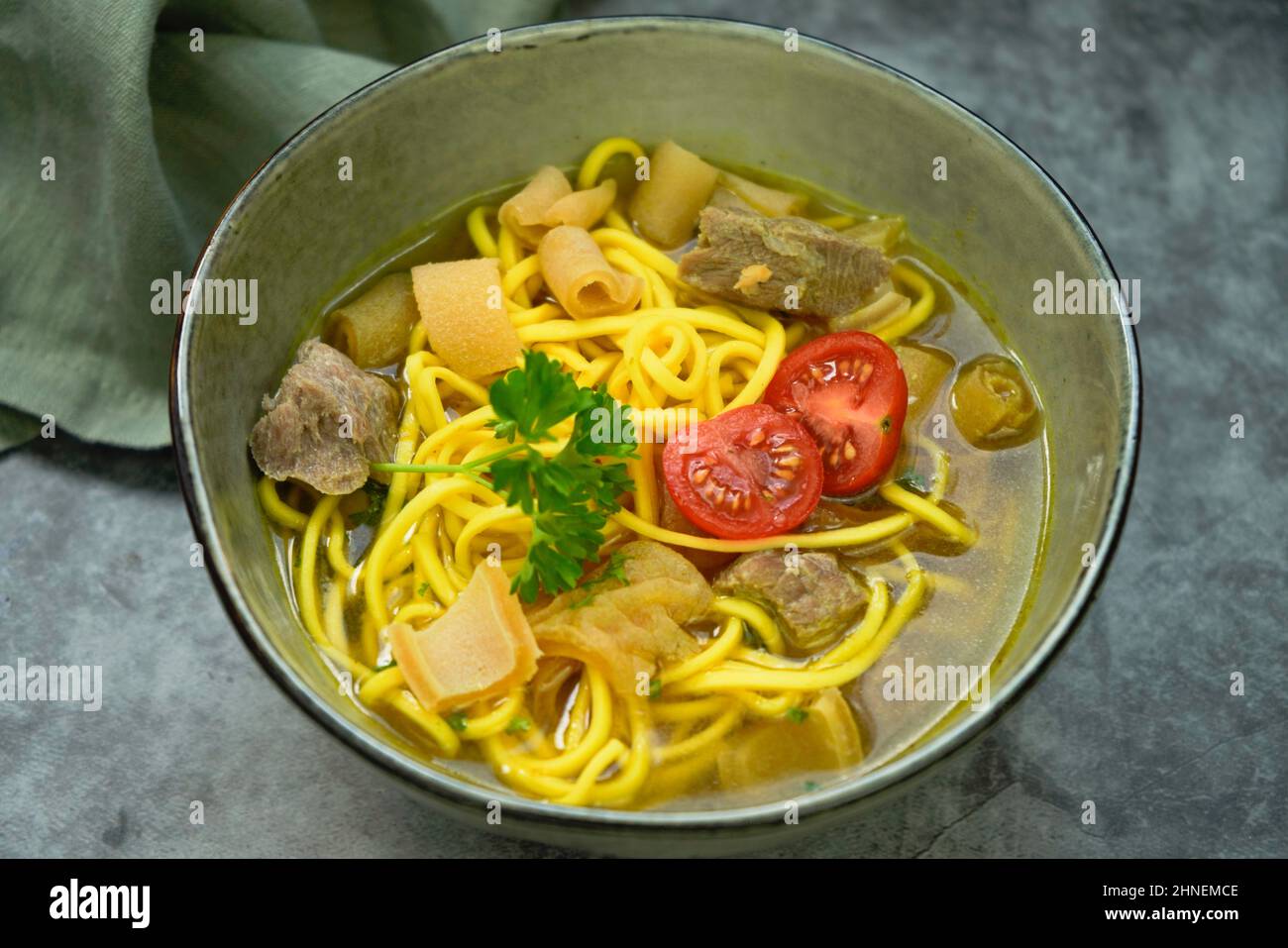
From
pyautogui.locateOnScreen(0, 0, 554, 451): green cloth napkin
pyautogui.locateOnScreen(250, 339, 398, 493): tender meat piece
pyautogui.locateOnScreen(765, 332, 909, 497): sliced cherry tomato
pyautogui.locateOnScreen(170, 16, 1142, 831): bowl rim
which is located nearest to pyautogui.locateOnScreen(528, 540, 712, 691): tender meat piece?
pyautogui.locateOnScreen(170, 16, 1142, 831): bowl rim

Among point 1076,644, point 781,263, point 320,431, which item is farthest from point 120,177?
point 1076,644

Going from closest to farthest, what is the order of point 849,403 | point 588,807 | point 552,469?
point 588,807, point 552,469, point 849,403

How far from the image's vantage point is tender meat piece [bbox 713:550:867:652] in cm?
340

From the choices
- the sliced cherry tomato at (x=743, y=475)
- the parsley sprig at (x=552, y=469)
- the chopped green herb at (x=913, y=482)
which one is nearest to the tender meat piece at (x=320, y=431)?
the parsley sprig at (x=552, y=469)

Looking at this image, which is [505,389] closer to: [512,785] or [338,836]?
[512,785]

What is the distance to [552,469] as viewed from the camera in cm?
320

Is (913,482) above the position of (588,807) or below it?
above

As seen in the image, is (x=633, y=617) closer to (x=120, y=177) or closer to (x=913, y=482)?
(x=913, y=482)

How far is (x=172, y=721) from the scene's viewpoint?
3953 millimetres

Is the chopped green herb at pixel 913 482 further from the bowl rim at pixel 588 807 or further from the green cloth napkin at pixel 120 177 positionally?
the green cloth napkin at pixel 120 177

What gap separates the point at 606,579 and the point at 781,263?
1.05 metres

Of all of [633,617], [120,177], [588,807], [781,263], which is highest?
[120,177]

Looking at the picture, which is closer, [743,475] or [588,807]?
[588,807]

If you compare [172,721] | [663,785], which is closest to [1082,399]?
[663,785]
